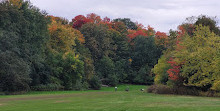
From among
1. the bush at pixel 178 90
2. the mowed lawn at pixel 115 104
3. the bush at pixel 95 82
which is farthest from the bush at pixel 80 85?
the mowed lawn at pixel 115 104

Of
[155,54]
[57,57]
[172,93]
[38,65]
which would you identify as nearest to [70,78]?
[57,57]

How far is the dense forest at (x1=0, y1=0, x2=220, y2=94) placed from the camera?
1618 inches

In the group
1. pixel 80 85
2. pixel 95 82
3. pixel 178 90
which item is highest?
pixel 178 90

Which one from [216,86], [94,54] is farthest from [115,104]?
[94,54]

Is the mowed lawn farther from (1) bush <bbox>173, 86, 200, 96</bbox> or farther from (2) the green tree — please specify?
(1) bush <bbox>173, 86, 200, 96</bbox>

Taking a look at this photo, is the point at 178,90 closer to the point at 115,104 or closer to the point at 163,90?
the point at 163,90

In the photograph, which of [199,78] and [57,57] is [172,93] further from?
[57,57]

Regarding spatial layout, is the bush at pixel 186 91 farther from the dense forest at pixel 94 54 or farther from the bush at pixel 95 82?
the bush at pixel 95 82

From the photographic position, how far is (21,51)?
49.2 meters

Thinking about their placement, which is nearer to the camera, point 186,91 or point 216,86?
point 216,86

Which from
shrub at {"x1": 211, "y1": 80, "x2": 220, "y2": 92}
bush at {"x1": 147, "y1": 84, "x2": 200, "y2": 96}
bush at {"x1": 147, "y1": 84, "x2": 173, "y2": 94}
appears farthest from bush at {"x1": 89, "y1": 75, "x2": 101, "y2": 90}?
shrub at {"x1": 211, "y1": 80, "x2": 220, "y2": 92}

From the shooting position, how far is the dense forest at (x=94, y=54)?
4109 cm

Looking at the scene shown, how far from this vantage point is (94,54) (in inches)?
3253

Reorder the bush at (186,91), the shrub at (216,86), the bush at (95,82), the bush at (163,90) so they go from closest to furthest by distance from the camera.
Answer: the shrub at (216,86), the bush at (186,91), the bush at (163,90), the bush at (95,82)
